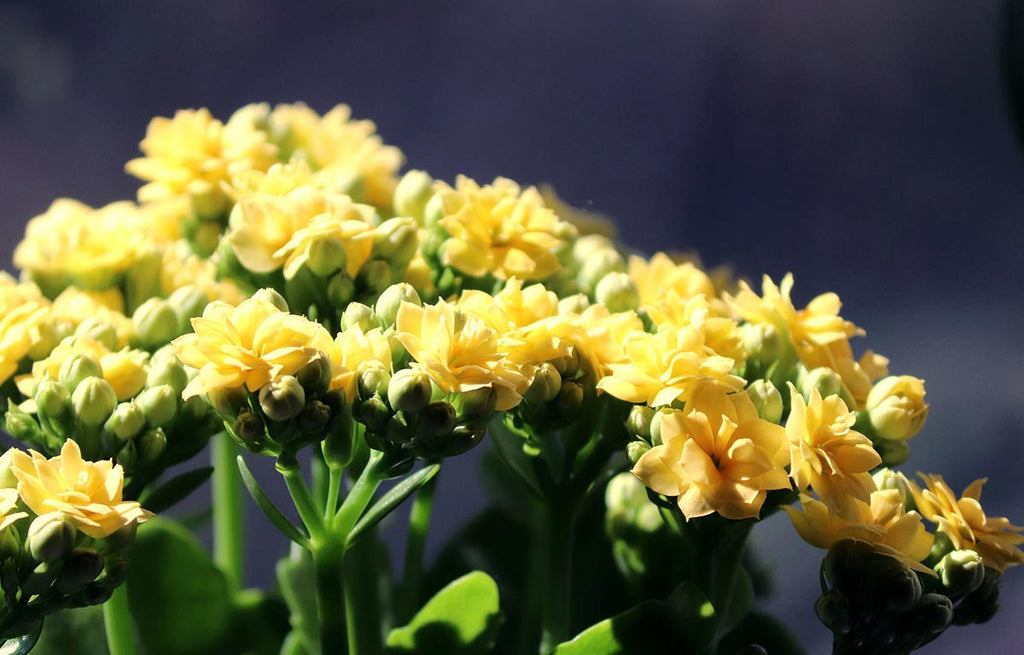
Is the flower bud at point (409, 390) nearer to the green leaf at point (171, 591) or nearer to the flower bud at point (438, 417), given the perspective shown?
the flower bud at point (438, 417)

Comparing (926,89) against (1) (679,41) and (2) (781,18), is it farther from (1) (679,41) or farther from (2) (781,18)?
(1) (679,41)

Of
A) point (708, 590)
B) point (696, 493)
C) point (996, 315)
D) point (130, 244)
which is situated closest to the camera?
point (696, 493)

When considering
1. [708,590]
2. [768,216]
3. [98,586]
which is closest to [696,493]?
[708,590]

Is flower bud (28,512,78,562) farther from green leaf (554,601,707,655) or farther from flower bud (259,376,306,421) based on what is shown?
green leaf (554,601,707,655)

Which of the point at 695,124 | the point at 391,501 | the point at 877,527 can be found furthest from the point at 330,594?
the point at 695,124

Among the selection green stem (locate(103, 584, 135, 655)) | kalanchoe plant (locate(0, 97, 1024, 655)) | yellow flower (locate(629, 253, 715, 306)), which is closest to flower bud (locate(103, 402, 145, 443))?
kalanchoe plant (locate(0, 97, 1024, 655))

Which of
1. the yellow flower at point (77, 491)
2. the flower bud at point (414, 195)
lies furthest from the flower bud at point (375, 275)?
the yellow flower at point (77, 491)

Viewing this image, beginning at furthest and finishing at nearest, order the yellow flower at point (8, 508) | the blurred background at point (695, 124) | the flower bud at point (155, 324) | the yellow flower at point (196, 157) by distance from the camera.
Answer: the blurred background at point (695, 124), the yellow flower at point (196, 157), the flower bud at point (155, 324), the yellow flower at point (8, 508)
